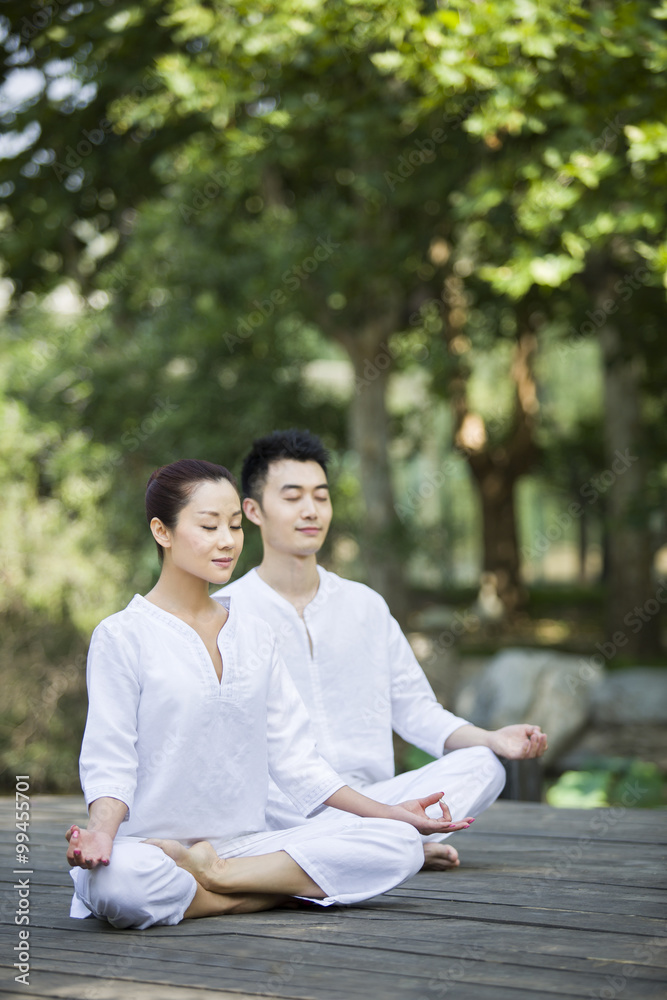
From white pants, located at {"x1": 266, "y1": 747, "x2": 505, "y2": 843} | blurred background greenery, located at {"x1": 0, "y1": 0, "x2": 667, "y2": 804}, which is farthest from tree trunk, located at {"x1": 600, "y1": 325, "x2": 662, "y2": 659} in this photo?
white pants, located at {"x1": 266, "y1": 747, "x2": 505, "y2": 843}

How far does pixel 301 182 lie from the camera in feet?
36.0

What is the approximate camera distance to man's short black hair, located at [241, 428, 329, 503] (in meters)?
3.61

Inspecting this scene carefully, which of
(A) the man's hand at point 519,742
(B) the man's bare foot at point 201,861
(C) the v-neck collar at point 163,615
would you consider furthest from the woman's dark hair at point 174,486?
(A) the man's hand at point 519,742

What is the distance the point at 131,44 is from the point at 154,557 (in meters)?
4.66

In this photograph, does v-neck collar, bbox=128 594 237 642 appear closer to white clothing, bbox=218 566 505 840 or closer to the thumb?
white clothing, bbox=218 566 505 840

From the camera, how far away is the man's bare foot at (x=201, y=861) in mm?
2789

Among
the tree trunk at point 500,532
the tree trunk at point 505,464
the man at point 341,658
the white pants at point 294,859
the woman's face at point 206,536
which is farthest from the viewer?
the tree trunk at point 500,532

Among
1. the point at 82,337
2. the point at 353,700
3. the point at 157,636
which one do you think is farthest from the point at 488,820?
the point at 82,337

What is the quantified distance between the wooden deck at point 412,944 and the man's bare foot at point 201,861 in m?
0.10

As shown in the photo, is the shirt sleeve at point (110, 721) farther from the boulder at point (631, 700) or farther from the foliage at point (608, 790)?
the boulder at point (631, 700)

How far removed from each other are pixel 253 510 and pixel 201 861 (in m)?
1.20

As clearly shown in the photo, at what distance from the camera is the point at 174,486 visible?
2938mm

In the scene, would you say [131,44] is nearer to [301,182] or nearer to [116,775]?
[301,182]

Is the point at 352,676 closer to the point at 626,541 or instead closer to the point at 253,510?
the point at 253,510
